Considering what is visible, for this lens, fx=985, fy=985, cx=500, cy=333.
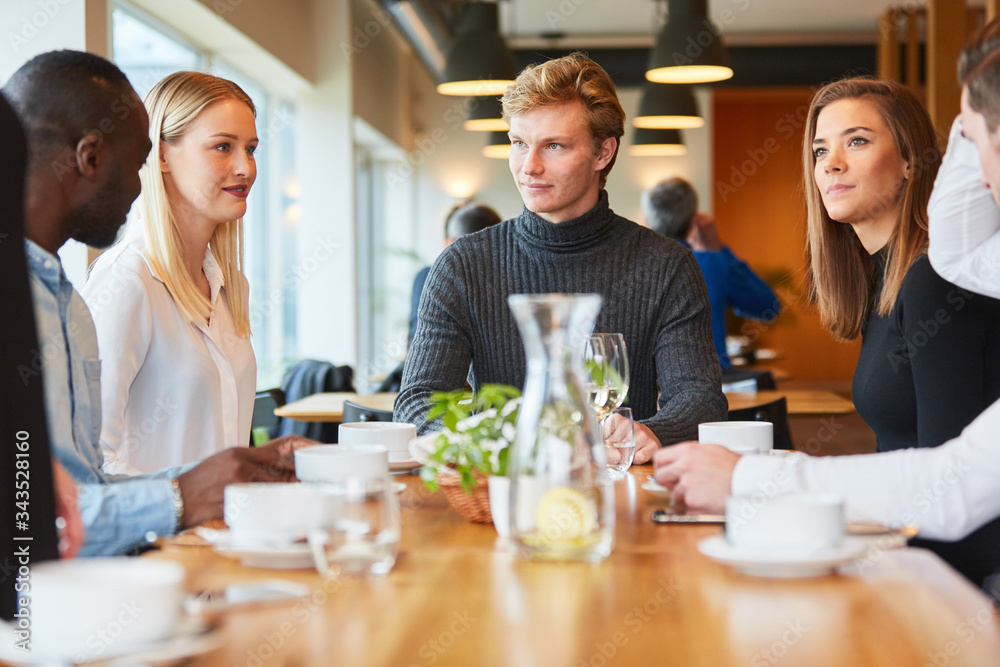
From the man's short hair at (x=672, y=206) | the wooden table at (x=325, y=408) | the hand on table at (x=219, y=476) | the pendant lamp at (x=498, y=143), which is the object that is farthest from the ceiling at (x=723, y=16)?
the hand on table at (x=219, y=476)

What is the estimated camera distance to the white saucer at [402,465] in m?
1.75

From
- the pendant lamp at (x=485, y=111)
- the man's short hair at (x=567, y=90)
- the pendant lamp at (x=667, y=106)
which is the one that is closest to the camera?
the man's short hair at (x=567, y=90)

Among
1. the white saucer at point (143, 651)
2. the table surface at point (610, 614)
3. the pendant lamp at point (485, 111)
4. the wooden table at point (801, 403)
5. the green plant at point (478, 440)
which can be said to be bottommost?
the wooden table at point (801, 403)

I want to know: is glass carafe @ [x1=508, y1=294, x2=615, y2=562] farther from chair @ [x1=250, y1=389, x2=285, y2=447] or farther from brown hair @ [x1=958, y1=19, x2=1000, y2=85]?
chair @ [x1=250, y1=389, x2=285, y2=447]

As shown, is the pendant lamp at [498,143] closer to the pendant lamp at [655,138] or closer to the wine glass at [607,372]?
the pendant lamp at [655,138]

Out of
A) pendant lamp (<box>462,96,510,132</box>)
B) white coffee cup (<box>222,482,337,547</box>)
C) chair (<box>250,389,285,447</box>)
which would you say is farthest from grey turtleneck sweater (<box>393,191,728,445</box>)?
pendant lamp (<box>462,96,510,132</box>)

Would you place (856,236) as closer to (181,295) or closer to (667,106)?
(181,295)

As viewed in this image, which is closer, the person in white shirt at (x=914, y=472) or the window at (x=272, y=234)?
the person in white shirt at (x=914, y=472)

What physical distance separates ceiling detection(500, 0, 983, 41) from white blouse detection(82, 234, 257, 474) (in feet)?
23.9

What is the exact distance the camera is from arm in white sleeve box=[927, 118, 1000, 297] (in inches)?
65.1

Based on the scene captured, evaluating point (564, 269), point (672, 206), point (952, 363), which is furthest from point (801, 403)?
point (952, 363)

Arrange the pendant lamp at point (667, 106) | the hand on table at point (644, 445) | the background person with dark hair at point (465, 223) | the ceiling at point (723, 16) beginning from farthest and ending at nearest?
the ceiling at point (723, 16) < the pendant lamp at point (667, 106) < the background person with dark hair at point (465, 223) < the hand on table at point (644, 445)

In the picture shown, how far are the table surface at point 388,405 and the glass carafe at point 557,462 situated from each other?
8.72 feet

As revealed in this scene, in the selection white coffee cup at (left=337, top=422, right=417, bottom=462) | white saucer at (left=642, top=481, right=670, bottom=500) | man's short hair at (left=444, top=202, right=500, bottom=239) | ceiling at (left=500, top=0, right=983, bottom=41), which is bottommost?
white saucer at (left=642, top=481, right=670, bottom=500)
